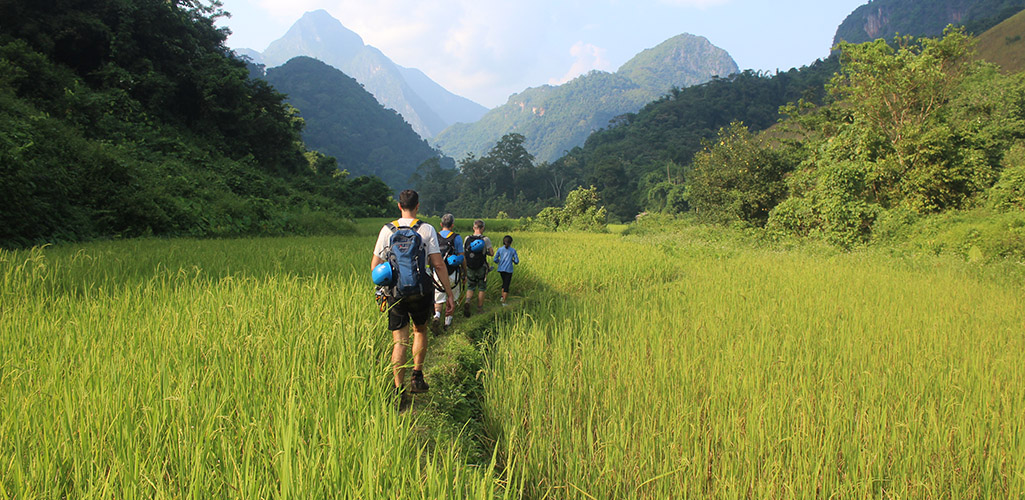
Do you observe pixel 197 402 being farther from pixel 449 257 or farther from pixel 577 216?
pixel 577 216

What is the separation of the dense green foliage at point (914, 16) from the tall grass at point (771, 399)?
90.2 meters

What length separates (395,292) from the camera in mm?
2992

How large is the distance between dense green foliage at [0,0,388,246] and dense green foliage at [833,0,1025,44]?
9089 centimetres

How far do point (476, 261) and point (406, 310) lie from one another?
2.47 meters

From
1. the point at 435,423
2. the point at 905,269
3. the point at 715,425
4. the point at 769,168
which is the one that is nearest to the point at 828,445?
the point at 715,425

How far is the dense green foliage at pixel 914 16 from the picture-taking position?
7956 cm

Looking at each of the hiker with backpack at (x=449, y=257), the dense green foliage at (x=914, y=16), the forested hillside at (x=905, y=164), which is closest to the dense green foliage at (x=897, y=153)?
the forested hillside at (x=905, y=164)

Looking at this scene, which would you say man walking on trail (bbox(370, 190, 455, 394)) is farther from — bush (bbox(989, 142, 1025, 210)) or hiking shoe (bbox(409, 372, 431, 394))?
bush (bbox(989, 142, 1025, 210))

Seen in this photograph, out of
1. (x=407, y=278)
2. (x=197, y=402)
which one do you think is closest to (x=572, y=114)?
(x=407, y=278)

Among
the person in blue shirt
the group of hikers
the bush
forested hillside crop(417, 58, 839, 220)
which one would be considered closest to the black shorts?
the group of hikers

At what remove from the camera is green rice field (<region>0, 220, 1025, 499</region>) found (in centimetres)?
170

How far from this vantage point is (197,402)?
6.96 feet

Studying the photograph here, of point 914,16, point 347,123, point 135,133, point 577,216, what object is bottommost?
point 577,216

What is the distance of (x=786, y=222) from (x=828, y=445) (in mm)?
14716
